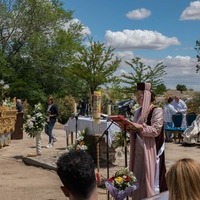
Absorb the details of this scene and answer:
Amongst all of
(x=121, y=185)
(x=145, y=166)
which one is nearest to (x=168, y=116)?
(x=145, y=166)

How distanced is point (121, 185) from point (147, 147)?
2.59ft

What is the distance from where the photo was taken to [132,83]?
3512 cm

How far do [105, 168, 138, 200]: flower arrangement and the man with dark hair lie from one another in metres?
3.26

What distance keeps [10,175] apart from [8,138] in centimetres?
581

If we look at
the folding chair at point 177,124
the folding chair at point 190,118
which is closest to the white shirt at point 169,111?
the folding chair at point 177,124

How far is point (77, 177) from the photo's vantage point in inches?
94.5

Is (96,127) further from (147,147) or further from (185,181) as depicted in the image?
(185,181)

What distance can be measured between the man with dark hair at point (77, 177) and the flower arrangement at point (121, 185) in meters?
3.26

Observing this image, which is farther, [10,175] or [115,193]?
[10,175]

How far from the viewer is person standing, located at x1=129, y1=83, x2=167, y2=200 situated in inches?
242

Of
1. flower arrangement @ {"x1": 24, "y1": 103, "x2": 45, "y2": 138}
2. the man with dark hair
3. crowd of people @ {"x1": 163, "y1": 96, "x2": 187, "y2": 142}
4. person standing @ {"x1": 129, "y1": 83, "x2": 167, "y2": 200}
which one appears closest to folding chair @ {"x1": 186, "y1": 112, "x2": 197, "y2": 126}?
crowd of people @ {"x1": 163, "y1": 96, "x2": 187, "y2": 142}

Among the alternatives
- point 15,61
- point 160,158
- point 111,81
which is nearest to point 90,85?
point 111,81

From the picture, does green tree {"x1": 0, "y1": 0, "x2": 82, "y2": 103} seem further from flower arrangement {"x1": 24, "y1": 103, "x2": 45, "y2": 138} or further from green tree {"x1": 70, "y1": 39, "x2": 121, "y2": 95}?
flower arrangement {"x1": 24, "y1": 103, "x2": 45, "y2": 138}

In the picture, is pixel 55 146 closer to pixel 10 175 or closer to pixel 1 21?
pixel 10 175
